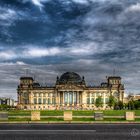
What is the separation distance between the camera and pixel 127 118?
3161cm

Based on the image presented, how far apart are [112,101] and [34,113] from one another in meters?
130

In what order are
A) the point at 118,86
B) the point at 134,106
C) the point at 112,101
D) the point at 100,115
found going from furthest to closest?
the point at 118,86, the point at 112,101, the point at 134,106, the point at 100,115

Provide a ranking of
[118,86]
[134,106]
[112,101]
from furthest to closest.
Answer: [118,86], [112,101], [134,106]

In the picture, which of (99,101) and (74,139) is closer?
(74,139)

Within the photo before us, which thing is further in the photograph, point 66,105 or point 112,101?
point 66,105

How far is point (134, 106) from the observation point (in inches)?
5477

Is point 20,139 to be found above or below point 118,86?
below

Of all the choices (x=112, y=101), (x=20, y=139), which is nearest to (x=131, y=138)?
(x=20, y=139)

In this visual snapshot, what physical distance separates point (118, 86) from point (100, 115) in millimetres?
169479

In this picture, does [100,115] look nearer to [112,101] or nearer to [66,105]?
[112,101]

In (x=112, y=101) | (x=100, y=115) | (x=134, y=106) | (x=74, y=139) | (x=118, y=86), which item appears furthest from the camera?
(x=118, y=86)

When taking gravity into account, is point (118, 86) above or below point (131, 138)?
above

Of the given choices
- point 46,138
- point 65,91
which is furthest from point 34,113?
point 65,91

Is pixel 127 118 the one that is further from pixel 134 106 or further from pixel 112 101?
pixel 112 101
